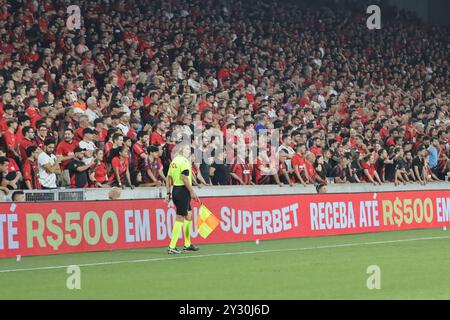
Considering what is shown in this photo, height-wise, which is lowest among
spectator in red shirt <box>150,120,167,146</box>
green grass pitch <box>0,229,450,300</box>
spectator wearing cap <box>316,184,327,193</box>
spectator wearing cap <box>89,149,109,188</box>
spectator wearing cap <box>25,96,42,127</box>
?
green grass pitch <box>0,229,450,300</box>

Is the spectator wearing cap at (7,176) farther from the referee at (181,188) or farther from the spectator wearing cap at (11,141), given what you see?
the referee at (181,188)

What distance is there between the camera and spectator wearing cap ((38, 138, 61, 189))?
66.8 ft

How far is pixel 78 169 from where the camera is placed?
21094mm

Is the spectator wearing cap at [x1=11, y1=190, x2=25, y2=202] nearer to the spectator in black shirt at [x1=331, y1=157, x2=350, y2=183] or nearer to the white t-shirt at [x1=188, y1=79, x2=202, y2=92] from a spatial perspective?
the white t-shirt at [x1=188, y1=79, x2=202, y2=92]

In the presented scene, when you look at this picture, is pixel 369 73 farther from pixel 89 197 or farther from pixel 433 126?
pixel 89 197

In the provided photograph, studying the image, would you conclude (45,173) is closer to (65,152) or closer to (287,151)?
(65,152)

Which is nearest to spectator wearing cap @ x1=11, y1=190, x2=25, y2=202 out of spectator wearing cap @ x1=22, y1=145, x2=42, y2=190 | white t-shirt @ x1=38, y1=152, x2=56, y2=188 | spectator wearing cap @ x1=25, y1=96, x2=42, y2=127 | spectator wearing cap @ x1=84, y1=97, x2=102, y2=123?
spectator wearing cap @ x1=22, y1=145, x2=42, y2=190

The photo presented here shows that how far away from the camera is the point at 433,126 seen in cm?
3431

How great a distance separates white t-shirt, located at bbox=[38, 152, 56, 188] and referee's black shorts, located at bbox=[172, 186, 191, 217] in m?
2.74

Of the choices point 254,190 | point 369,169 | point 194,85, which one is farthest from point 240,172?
point 369,169

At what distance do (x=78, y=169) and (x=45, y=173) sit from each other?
83cm

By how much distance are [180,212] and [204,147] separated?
4.77 meters

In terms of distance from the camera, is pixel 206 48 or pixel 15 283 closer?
pixel 15 283

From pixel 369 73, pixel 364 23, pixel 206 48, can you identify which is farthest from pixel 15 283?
pixel 364 23
